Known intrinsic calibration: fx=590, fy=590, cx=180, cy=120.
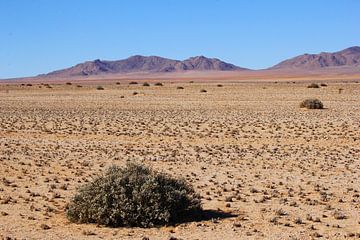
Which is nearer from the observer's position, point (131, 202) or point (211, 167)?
point (131, 202)

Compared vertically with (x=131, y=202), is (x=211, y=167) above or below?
below

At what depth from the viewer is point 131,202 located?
35.9 feet

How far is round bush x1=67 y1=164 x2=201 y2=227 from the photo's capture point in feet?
35.9

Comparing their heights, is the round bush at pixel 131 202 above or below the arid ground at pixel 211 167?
above

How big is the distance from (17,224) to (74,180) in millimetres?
5090

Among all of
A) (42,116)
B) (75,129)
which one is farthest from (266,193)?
(42,116)

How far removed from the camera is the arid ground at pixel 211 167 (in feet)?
35.8

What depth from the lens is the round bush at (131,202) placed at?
35.9 feet

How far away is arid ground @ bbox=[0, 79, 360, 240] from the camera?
10.9m

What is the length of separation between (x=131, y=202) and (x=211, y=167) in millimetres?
7825

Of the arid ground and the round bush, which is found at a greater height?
the round bush

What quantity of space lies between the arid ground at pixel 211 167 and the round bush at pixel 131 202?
0.83 feet

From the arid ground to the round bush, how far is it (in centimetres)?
25

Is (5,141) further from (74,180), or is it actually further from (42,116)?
(42,116)
